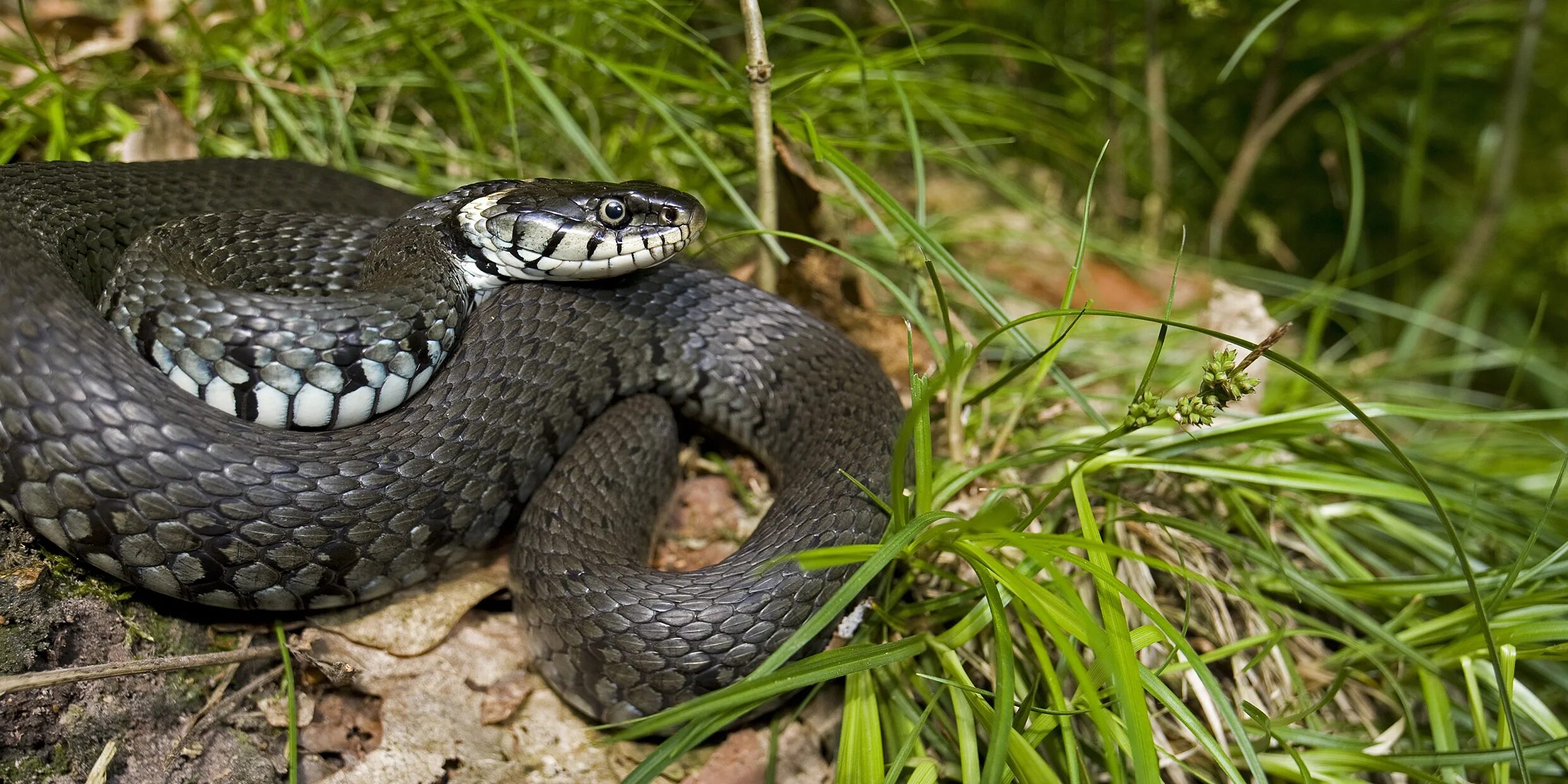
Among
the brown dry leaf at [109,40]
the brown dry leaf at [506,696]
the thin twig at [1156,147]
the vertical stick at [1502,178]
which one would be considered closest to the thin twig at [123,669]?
the brown dry leaf at [506,696]

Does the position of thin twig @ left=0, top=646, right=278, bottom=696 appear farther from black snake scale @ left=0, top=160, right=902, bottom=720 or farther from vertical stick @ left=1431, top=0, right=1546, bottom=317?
vertical stick @ left=1431, top=0, right=1546, bottom=317

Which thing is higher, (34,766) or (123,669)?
(123,669)

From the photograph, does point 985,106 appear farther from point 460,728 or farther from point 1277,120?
point 460,728

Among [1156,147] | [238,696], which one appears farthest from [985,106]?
[238,696]

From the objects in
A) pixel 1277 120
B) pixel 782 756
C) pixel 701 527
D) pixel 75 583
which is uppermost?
pixel 1277 120

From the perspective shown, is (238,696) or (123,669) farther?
(238,696)

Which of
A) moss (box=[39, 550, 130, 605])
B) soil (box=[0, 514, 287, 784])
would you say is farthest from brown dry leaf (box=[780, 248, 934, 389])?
moss (box=[39, 550, 130, 605])
